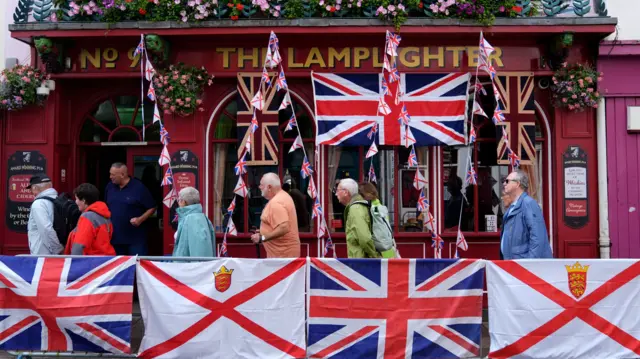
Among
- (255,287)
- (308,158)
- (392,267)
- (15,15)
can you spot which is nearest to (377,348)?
(392,267)

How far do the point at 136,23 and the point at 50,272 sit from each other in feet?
13.9

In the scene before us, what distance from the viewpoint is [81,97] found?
10.2m

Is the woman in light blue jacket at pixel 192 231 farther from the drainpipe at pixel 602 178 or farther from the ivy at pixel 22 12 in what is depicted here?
the drainpipe at pixel 602 178

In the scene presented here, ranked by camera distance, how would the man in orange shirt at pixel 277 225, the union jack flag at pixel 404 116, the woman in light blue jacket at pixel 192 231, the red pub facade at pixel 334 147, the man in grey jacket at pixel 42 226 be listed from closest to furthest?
the woman in light blue jacket at pixel 192 231 < the man in orange shirt at pixel 277 225 < the man in grey jacket at pixel 42 226 < the union jack flag at pixel 404 116 < the red pub facade at pixel 334 147

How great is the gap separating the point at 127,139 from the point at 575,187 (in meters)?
6.95

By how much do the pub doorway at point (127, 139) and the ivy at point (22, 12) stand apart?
64.4 inches

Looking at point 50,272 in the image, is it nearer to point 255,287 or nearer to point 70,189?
point 255,287

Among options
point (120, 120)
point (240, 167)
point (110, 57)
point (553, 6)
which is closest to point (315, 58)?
point (240, 167)

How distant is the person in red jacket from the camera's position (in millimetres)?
7035

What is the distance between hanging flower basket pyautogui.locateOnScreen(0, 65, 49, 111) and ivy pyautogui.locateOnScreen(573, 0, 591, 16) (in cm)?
783

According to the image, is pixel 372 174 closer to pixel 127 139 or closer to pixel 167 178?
pixel 167 178

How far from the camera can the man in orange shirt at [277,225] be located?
23.4 feet

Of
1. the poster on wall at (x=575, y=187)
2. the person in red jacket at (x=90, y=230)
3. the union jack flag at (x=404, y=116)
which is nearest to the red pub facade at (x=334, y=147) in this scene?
the poster on wall at (x=575, y=187)

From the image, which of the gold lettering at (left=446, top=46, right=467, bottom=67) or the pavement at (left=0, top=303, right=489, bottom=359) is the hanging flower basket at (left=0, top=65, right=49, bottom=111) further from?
the gold lettering at (left=446, top=46, right=467, bottom=67)
